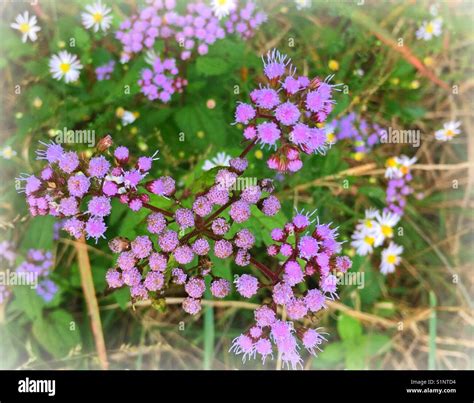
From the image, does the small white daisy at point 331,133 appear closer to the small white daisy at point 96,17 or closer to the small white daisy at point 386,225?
the small white daisy at point 386,225

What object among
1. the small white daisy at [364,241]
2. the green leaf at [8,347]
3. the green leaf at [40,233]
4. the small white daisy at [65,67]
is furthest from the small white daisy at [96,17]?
the small white daisy at [364,241]

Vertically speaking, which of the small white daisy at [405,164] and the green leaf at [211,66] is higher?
the green leaf at [211,66]

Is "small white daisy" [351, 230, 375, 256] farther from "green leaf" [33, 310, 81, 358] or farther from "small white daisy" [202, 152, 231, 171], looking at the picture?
"green leaf" [33, 310, 81, 358]

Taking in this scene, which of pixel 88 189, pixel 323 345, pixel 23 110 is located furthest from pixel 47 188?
pixel 323 345

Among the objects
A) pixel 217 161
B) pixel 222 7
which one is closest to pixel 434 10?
pixel 222 7

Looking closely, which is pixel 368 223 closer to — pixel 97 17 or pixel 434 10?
pixel 434 10
